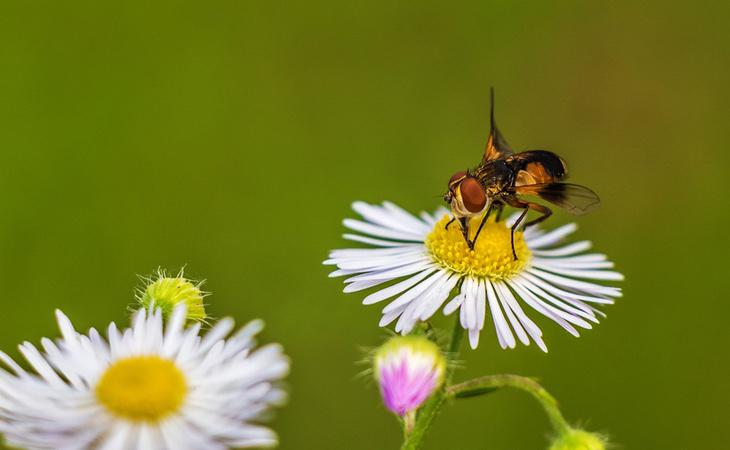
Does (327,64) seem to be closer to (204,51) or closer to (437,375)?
(204,51)

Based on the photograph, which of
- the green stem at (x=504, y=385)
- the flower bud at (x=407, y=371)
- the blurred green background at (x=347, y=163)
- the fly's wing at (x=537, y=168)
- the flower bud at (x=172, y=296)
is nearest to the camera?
the flower bud at (x=407, y=371)

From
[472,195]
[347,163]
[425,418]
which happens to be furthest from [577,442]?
[347,163]

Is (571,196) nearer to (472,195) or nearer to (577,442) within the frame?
(472,195)

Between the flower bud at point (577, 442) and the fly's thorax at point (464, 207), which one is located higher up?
the fly's thorax at point (464, 207)

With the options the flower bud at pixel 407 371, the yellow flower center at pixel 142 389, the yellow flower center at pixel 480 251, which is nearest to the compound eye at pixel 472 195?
the yellow flower center at pixel 480 251

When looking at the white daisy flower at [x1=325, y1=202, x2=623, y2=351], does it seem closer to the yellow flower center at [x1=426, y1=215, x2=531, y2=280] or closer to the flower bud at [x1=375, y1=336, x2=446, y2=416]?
the yellow flower center at [x1=426, y1=215, x2=531, y2=280]

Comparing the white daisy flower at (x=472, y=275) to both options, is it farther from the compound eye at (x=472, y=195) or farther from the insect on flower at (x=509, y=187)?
the compound eye at (x=472, y=195)

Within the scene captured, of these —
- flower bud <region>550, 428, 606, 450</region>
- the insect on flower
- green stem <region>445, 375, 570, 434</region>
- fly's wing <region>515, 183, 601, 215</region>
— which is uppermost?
the insect on flower

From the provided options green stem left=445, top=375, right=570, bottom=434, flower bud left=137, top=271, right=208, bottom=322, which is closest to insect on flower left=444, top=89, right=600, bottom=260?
green stem left=445, top=375, right=570, bottom=434
